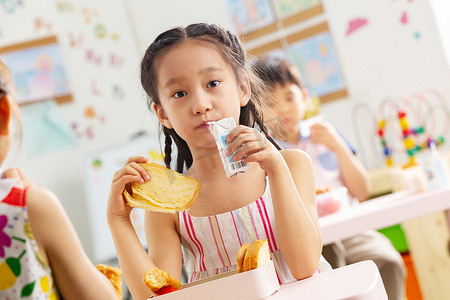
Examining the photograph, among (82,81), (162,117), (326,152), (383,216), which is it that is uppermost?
(82,81)

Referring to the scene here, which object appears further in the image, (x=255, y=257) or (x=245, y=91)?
(x=245, y=91)

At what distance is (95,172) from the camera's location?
128 inches

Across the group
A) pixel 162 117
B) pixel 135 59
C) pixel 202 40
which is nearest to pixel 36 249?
pixel 162 117

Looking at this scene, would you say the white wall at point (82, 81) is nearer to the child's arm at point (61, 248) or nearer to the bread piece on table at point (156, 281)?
the child's arm at point (61, 248)

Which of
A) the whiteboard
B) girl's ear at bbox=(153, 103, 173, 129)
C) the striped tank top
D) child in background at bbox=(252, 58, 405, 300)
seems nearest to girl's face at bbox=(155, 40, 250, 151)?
girl's ear at bbox=(153, 103, 173, 129)

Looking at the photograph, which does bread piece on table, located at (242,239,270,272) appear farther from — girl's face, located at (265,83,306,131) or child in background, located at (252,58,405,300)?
girl's face, located at (265,83,306,131)

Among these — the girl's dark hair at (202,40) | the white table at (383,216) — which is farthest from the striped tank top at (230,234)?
the white table at (383,216)

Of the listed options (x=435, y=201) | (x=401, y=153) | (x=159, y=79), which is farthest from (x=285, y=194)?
(x=401, y=153)

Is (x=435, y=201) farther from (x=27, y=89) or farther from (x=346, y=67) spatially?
(x=27, y=89)

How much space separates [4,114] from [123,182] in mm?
178

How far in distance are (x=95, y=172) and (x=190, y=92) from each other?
2.68m

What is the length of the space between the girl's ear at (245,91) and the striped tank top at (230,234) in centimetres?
14

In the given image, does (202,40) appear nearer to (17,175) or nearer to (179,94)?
(179,94)

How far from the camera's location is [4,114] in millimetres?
708
